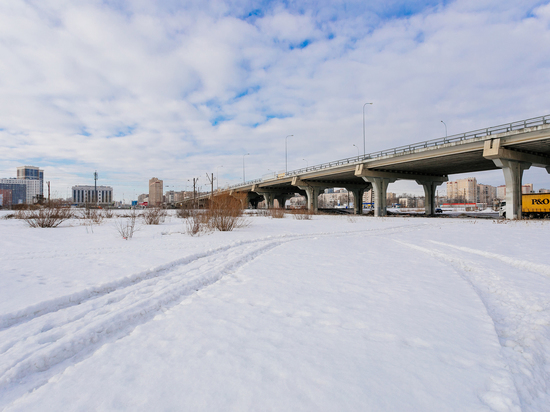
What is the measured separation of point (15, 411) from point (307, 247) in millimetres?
8642

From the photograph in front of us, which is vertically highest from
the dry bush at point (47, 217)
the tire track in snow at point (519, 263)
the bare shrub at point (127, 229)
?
→ the dry bush at point (47, 217)

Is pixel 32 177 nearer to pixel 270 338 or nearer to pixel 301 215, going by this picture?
pixel 301 215

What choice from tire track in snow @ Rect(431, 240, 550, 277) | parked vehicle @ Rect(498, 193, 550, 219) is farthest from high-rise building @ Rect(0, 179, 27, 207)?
parked vehicle @ Rect(498, 193, 550, 219)

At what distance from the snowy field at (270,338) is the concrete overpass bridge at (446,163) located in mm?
15441

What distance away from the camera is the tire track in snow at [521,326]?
100 inches

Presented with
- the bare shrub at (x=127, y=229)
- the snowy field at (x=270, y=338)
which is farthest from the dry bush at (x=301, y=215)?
the snowy field at (x=270, y=338)

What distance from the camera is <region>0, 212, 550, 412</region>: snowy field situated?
232 centimetres

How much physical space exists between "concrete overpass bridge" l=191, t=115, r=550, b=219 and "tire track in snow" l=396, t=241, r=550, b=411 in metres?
16.7

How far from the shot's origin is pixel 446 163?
3344 centimetres

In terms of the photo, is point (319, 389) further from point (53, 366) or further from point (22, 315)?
point (22, 315)

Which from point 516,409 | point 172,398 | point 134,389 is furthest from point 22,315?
point 516,409

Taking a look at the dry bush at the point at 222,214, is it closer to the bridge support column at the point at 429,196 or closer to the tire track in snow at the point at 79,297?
the tire track in snow at the point at 79,297

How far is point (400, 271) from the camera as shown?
6.58 meters

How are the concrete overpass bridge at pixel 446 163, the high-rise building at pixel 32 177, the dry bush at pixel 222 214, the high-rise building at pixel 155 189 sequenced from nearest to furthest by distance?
the dry bush at pixel 222 214 < the concrete overpass bridge at pixel 446 163 < the high-rise building at pixel 155 189 < the high-rise building at pixel 32 177
